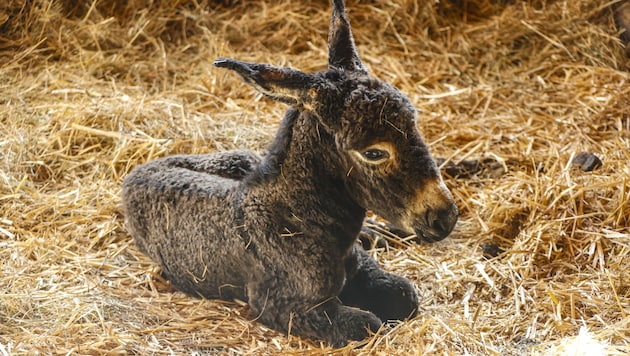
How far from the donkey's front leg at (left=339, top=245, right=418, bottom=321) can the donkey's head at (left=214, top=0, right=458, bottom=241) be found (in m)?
0.51

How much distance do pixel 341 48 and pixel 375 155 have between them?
0.68m

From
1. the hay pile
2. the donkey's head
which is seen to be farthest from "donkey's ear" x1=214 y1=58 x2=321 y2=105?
the hay pile

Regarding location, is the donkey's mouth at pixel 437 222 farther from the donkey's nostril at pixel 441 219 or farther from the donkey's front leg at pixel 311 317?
the donkey's front leg at pixel 311 317

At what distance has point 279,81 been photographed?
12.1ft

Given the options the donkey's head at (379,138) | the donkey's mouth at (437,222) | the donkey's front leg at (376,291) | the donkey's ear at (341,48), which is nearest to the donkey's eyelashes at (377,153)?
the donkey's head at (379,138)

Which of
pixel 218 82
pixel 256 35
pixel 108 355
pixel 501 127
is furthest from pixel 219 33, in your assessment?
pixel 108 355

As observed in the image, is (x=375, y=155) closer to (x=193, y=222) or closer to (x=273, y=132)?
(x=193, y=222)

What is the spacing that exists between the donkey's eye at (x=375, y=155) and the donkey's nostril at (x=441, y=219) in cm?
34

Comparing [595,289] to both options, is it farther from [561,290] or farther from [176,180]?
[176,180]

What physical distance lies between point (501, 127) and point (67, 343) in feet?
13.3

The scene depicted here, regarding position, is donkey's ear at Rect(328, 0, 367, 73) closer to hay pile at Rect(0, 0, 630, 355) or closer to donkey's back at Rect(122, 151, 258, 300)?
donkey's back at Rect(122, 151, 258, 300)

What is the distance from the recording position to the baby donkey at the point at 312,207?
3762mm

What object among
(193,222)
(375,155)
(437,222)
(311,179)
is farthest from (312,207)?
(193,222)

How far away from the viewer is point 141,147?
588 centimetres
